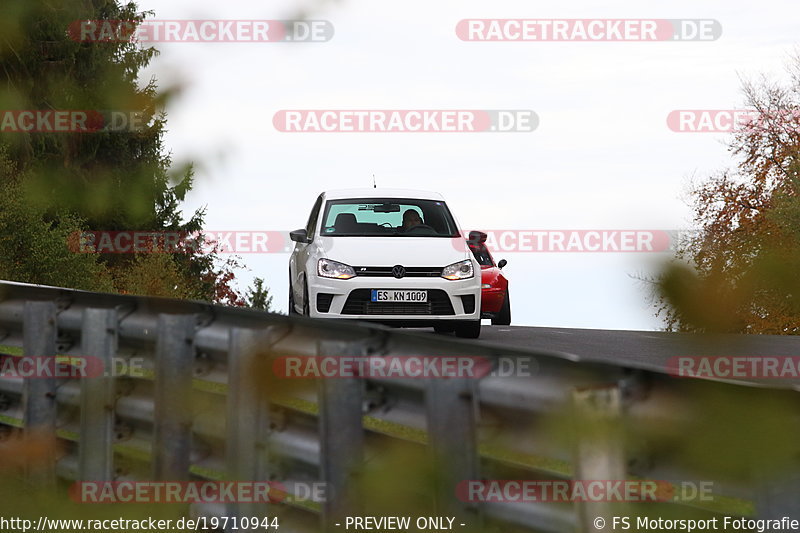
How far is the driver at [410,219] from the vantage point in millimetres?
15078

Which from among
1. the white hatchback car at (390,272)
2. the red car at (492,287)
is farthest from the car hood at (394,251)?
the red car at (492,287)

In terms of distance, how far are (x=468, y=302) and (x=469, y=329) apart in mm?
742

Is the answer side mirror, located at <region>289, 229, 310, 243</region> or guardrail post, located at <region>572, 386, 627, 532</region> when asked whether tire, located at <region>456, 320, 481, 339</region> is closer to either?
side mirror, located at <region>289, 229, 310, 243</region>

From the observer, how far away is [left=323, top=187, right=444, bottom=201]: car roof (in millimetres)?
15546

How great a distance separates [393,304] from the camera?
14.2m

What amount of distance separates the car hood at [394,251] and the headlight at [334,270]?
0.07 meters

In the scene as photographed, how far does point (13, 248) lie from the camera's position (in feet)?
95.9

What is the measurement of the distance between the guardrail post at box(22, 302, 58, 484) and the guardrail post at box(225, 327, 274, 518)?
5.61 ft

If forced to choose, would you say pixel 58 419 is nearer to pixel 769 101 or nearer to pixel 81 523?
pixel 81 523

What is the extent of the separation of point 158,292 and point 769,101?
87.5ft

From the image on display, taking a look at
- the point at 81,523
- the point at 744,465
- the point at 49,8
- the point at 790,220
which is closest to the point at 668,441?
the point at 744,465
